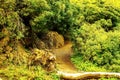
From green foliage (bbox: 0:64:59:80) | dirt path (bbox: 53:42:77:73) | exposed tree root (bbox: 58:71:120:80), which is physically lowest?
exposed tree root (bbox: 58:71:120:80)

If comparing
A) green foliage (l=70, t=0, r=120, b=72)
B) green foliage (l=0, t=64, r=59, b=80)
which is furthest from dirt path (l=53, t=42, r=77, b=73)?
green foliage (l=0, t=64, r=59, b=80)

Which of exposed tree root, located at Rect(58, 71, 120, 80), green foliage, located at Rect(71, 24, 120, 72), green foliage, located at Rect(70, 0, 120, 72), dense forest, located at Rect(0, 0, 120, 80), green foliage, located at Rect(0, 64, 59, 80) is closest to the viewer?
green foliage, located at Rect(0, 64, 59, 80)

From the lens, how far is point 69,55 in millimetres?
18688

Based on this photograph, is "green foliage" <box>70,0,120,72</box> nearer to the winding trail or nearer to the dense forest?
the dense forest

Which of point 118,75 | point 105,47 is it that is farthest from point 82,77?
point 105,47

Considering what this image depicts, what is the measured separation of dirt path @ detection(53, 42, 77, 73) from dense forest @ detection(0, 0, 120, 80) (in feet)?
0.62

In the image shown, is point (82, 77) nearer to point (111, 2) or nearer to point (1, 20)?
point (1, 20)

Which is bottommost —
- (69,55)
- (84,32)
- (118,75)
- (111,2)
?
(118,75)

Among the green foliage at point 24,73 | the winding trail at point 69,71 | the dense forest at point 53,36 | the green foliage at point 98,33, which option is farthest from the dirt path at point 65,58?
the green foliage at point 24,73

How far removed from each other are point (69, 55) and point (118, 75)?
13.2 feet

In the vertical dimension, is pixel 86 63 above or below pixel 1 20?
below

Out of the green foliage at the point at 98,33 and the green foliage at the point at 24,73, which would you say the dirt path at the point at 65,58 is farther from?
the green foliage at the point at 24,73

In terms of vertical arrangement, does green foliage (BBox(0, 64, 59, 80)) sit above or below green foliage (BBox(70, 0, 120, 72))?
below

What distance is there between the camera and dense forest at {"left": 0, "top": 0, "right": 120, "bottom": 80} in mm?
14469
